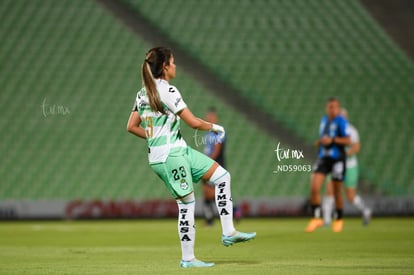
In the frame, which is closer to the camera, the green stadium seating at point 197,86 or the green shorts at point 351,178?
the green shorts at point 351,178

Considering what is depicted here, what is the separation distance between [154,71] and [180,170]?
0.95 meters

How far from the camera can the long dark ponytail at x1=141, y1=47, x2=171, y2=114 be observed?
→ 8.00m

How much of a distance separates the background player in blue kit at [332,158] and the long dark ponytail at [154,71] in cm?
645

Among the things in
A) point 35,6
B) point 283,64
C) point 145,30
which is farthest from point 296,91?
point 35,6

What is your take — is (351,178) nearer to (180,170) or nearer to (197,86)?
(197,86)

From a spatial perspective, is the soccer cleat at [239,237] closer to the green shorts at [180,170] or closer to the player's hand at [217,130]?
the green shorts at [180,170]

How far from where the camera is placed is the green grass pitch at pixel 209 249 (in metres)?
8.00

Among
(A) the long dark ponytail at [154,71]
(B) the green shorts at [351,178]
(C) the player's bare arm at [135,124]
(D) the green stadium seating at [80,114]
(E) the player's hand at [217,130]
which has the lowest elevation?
(D) the green stadium seating at [80,114]

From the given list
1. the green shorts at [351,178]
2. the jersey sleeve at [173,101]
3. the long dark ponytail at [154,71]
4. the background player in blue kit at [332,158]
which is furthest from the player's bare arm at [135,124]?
the green shorts at [351,178]

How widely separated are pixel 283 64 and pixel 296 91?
932mm

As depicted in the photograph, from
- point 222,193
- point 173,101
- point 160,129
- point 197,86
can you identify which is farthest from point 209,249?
point 197,86

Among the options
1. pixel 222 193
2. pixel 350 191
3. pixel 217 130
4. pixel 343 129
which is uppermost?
pixel 343 129

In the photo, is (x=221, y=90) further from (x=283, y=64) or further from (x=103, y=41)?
(x=103, y=41)

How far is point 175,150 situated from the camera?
8.12 m
